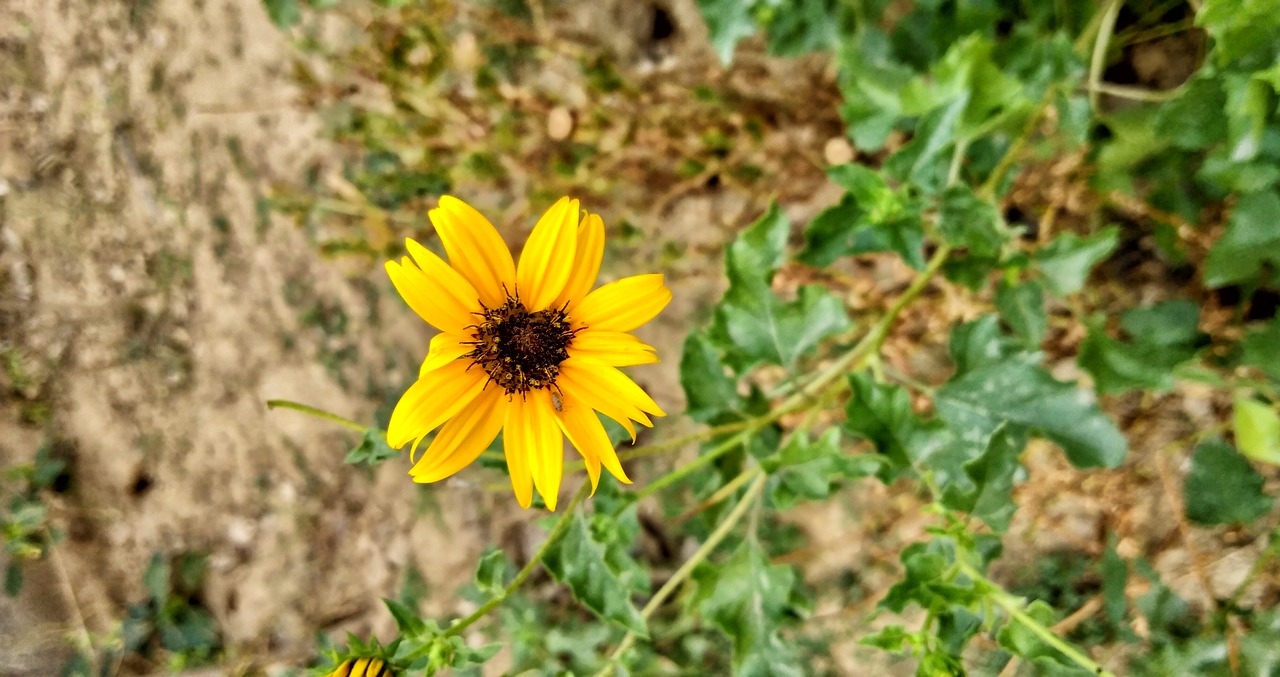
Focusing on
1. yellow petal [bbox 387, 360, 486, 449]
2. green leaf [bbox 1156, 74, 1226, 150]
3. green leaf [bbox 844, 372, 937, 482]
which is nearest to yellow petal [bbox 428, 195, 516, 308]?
yellow petal [bbox 387, 360, 486, 449]

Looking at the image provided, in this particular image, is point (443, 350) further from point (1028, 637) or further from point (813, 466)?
point (1028, 637)

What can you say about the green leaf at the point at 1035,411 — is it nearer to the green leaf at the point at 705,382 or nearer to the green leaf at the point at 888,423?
the green leaf at the point at 888,423

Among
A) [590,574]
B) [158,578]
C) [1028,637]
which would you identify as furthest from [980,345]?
[158,578]

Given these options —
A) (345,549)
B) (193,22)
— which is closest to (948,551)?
(345,549)

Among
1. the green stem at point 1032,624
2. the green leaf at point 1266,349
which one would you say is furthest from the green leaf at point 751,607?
the green leaf at point 1266,349

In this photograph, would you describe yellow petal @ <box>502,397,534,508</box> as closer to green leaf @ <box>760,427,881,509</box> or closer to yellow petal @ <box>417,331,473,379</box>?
yellow petal @ <box>417,331,473,379</box>

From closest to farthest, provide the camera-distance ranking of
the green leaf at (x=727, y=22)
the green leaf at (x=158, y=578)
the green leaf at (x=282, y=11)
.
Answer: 1. the green leaf at (x=727, y=22)
2. the green leaf at (x=282, y=11)
3. the green leaf at (x=158, y=578)
